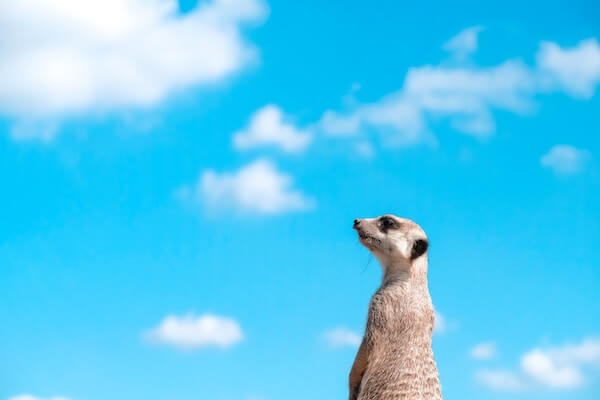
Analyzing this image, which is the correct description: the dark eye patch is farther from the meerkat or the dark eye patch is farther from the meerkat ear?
the meerkat ear

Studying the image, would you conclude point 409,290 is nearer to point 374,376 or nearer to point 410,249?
point 410,249

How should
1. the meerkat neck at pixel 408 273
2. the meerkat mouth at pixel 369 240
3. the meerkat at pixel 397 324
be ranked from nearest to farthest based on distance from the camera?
the meerkat at pixel 397 324, the meerkat neck at pixel 408 273, the meerkat mouth at pixel 369 240

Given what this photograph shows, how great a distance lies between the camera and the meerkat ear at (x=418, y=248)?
1025 centimetres

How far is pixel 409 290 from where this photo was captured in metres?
10.0

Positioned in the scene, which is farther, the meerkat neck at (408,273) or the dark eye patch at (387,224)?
the dark eye patch at (387,224)

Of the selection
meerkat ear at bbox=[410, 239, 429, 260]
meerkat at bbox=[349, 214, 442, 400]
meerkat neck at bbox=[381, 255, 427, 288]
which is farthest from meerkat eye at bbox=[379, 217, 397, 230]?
meerkat neck at bbox=[381, 255, 427, 288]

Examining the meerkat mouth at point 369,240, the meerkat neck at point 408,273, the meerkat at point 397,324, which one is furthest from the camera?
the meerkat mouth at point 369,240

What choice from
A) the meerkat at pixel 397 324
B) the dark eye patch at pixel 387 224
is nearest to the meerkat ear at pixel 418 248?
the meerkat at pixel 397 324

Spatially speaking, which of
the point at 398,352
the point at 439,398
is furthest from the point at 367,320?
the point at 439,398

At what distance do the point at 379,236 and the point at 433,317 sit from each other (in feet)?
4.19

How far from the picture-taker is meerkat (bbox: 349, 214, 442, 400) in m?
9.39

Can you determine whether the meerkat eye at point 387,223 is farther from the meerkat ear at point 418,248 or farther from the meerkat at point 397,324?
the meerkat ear at point 418,248

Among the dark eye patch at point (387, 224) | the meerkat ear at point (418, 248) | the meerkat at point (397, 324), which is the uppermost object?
the dark eye patch at point (387, 224)

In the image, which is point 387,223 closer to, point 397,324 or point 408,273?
point 408,273
